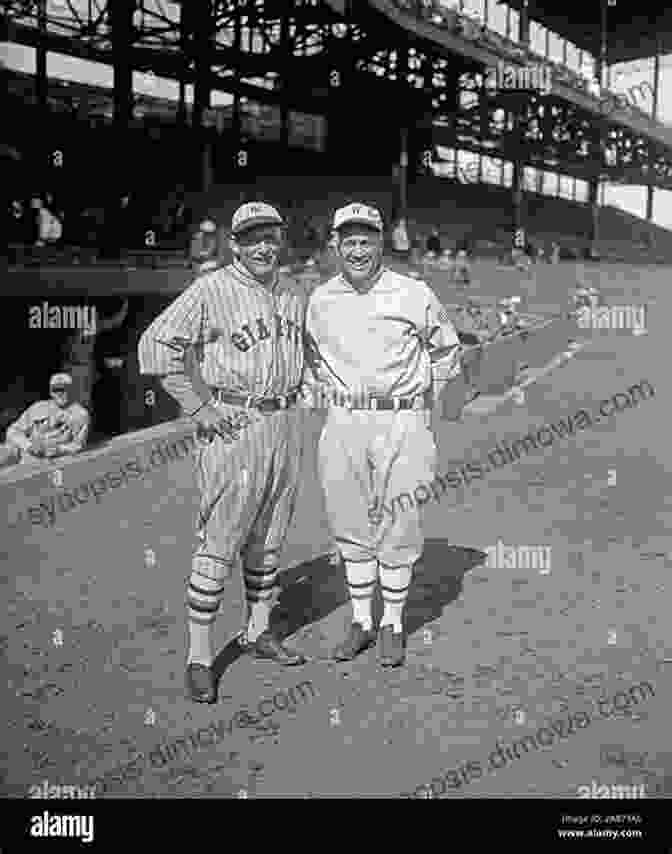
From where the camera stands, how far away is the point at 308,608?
4203 mm

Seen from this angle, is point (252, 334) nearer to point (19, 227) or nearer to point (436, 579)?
point (436, 579)

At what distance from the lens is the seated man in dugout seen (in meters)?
5.95

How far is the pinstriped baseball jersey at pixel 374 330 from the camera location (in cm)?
343

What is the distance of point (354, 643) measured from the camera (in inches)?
144

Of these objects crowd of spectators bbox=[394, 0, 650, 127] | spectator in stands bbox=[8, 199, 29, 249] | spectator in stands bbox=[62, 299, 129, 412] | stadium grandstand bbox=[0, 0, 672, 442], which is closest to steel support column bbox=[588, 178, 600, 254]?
stadium grandstand bbox=[0, 0, 672, 442]

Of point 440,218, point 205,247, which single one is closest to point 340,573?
point 205,247

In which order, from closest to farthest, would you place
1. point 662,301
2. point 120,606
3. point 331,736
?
point 331,736
point 120,606
point 662,301

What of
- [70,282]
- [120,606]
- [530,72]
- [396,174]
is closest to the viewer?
[120,606]

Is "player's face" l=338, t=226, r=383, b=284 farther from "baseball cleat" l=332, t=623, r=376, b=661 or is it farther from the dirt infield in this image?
the dirt infield

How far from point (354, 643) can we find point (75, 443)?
322 centimetres

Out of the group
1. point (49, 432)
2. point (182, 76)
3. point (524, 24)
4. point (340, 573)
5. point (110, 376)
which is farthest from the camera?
point (524, 24)

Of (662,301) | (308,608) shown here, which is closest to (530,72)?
(662,301)
